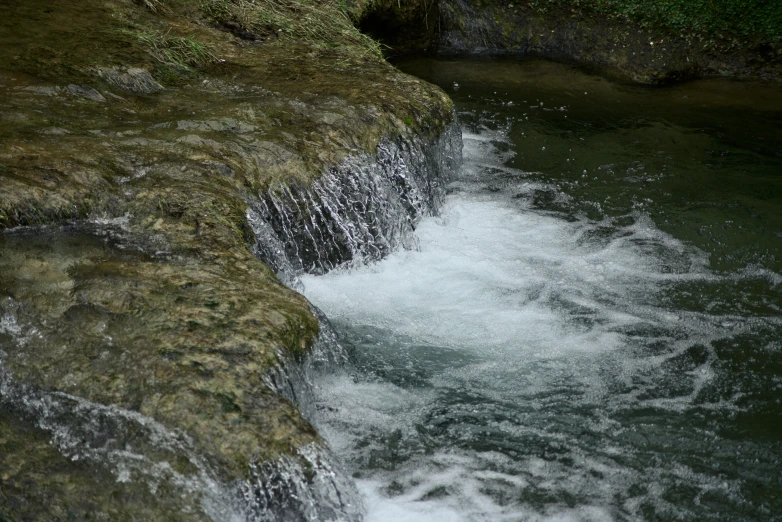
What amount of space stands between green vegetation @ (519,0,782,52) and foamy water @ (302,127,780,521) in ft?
13.9

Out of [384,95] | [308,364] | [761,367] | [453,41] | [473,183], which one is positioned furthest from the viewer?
[453,41]

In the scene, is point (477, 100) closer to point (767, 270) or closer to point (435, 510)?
point (767, 270)

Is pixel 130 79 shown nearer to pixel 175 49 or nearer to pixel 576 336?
pixel 175 49

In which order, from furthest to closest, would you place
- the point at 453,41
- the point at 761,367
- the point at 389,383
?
the point at 453,41
the point at 761,367
the point at 389,383

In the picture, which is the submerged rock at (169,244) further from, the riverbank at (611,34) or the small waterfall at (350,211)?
the riverbank at (611,34)

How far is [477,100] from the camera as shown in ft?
26.6

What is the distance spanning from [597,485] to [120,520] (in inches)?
76.7

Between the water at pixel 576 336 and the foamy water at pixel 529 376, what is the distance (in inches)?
0.4

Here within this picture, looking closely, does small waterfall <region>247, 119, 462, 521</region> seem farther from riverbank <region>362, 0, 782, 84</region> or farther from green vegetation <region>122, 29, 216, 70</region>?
riverbank <region>362, 0, 782, 84</region>

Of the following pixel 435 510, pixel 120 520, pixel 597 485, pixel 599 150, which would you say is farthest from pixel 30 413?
pixel 599 150

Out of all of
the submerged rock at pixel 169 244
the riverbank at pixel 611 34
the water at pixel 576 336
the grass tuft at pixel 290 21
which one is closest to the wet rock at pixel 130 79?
the submerged rock at pixel 169 244

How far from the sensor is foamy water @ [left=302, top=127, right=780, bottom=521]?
3.33 m

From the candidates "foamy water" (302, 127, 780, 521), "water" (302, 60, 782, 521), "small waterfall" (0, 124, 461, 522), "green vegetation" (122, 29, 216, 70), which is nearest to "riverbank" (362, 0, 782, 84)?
"water" (302, 60, 782, 521)

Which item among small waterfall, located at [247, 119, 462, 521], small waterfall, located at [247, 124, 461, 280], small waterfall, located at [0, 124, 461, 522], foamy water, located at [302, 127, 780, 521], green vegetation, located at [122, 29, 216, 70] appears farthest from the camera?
green vegetation, located at [122, 29, 216, 70]
